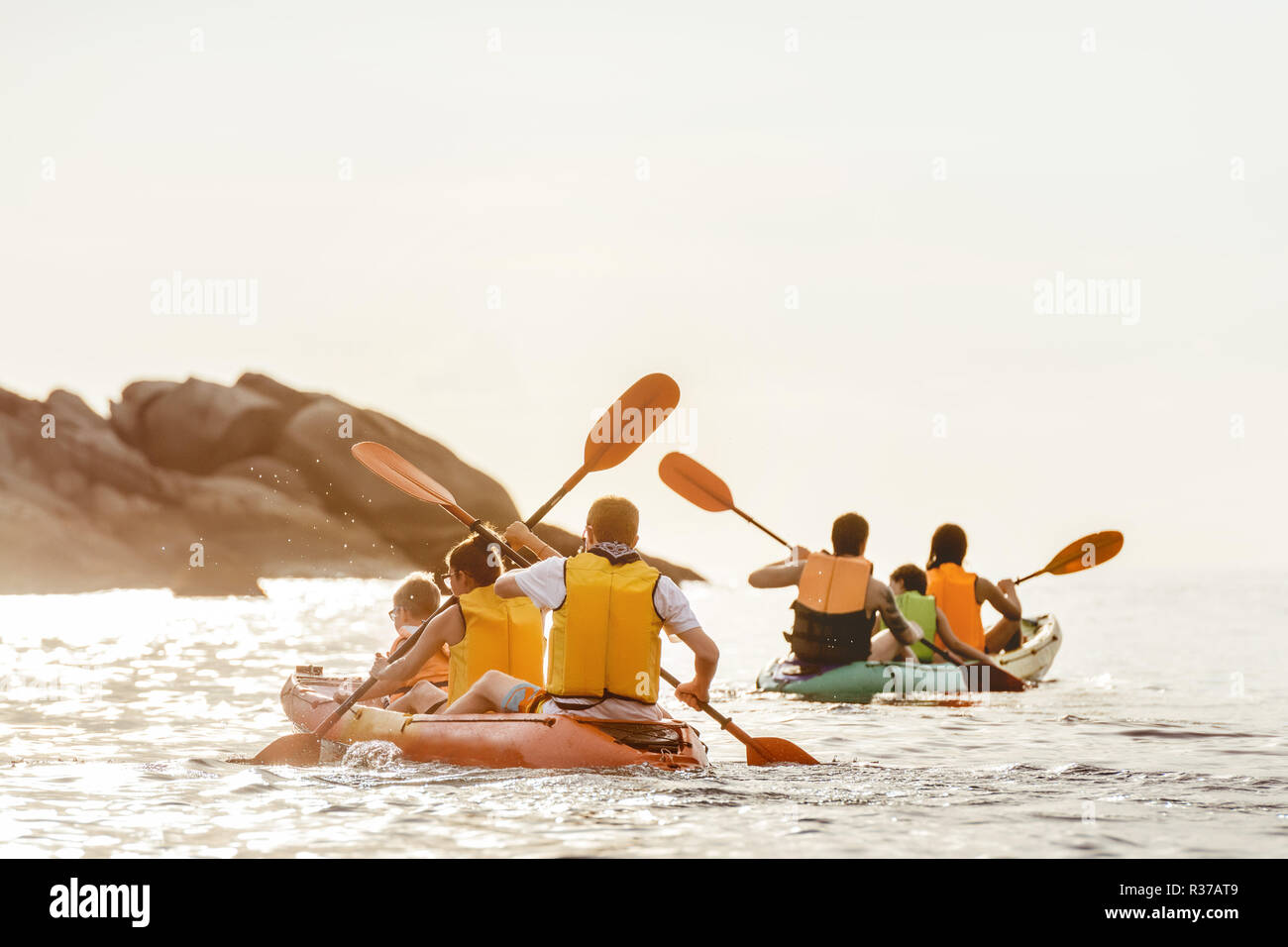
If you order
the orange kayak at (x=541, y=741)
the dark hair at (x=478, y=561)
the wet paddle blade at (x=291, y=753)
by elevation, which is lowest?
the wet paddle blade at (x=291, y=753)

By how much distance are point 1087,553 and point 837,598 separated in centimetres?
541

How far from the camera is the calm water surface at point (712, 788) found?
17.7 ft

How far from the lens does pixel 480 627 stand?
7.39 m

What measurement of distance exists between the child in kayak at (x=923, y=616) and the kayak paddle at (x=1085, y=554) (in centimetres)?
222

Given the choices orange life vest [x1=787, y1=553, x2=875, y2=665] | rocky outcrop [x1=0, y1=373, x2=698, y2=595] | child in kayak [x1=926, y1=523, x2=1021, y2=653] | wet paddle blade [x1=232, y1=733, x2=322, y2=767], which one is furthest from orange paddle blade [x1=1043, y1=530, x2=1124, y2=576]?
rocky outcrop [x1=0, y1=373, x2=698, y2=595]

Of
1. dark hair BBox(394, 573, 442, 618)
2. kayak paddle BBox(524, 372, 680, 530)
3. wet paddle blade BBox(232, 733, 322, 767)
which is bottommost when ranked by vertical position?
wet paddle blade BBox(232, 733, 322, 767)

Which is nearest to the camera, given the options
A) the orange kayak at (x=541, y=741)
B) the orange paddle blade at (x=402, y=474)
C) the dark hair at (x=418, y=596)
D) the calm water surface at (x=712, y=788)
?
the calm water surface at (x=712, y=788)

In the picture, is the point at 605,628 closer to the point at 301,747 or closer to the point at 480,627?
the point at 480,627

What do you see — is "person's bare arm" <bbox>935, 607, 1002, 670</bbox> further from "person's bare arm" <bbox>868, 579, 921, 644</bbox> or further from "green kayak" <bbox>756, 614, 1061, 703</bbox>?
"person's bare arm" <bbox>868, 579, 921, 644</bbox>

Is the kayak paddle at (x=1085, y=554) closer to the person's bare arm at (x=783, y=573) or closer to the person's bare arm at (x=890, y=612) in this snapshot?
the person's bare arm at (x=890, y=612)

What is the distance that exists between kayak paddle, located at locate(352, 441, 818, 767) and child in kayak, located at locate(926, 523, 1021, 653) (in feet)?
18.1

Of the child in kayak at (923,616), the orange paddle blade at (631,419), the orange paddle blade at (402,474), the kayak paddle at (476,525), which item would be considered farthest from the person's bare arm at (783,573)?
the orange paddle blade at (402,474)

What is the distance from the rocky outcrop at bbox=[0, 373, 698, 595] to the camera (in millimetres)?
78500
